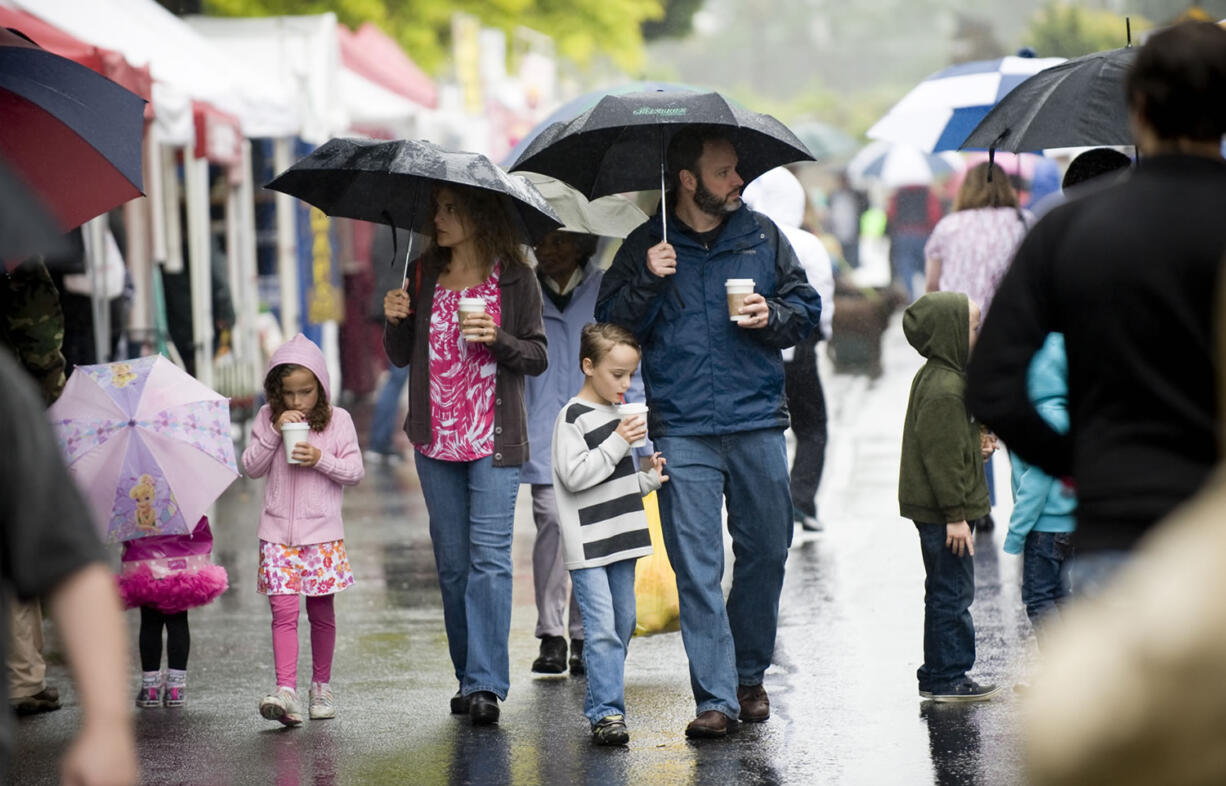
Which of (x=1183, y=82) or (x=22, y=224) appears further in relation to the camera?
(x=1183, y=82)

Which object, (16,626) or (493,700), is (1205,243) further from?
(16,626)

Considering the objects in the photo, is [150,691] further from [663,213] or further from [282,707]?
[663,213]

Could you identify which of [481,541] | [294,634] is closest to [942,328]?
[481,541]

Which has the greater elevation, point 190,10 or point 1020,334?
point 190,10

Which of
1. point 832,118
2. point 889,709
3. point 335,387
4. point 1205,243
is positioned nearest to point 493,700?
point 889,709

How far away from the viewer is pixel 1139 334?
133 inches

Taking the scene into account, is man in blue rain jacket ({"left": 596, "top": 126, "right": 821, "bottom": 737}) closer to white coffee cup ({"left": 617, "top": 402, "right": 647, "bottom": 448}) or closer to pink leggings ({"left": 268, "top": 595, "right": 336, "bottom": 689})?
white coffee cup ({"left": 617, "top": 402, "right": 647, "bottom": 448})

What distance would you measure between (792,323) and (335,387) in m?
13.6

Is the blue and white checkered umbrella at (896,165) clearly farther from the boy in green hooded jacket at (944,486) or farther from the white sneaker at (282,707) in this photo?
the white sneaker at (282,707)

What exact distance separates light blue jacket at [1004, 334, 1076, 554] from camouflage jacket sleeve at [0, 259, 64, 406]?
351 centimetres

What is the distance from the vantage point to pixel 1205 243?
3373 millimetres

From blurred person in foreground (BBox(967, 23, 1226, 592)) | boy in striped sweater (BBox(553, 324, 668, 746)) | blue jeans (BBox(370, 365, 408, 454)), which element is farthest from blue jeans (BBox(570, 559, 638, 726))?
blue jeans (BBox(370, 365, 408, 454))

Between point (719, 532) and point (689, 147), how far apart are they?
1.31 meters

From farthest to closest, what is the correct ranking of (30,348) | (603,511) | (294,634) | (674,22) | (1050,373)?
(674,22) < (30,348) < (294,634) < (1050,373) < (603,511)
